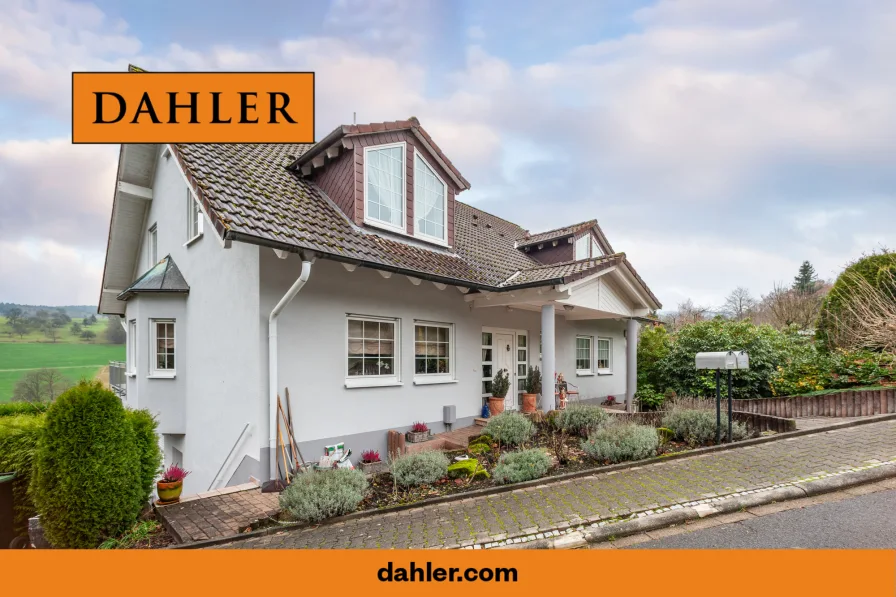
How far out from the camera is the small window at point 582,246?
14633 millimetres

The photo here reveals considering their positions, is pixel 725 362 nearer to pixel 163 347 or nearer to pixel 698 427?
pixel 698 427

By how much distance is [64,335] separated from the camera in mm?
16234

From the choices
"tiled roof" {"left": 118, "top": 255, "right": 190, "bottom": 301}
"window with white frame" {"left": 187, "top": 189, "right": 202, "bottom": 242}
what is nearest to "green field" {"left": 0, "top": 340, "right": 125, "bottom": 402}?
"tiled roof" {"left": 118, "top": 255, "right": 190, "bottom": 301}

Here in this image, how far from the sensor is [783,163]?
11.9m

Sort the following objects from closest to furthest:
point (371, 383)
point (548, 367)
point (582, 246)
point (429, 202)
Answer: point (371, 383) → point (548, 367) → point (429, 202) → point (582, 246)

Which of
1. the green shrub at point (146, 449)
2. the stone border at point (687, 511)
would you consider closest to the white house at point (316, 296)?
the green shrub at point (146, 449)

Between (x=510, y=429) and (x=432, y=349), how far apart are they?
2.61 metres

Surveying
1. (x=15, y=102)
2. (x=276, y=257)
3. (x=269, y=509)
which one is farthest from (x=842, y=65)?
(x=15, y=102)

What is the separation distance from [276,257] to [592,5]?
5673mm

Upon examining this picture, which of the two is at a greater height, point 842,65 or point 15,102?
point 842,65

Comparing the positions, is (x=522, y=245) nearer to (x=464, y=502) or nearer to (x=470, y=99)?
(x=470, y=99)

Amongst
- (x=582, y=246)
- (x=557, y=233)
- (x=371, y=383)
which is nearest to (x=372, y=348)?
(x=371, y=383)

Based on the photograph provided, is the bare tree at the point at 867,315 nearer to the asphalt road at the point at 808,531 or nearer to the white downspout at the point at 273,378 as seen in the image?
the asphalt road at the point at 808,531

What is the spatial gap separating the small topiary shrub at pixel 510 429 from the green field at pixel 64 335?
561 inches
